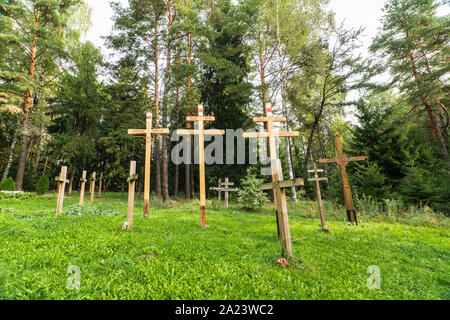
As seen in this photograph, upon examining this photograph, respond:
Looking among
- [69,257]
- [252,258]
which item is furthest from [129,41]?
[252,258]

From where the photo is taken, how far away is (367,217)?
10.2 metres

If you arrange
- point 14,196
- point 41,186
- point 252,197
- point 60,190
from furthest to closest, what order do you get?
point 41,186 → point 14,196 → point 252,197 → point 60,190

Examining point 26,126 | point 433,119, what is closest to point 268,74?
point 433,119

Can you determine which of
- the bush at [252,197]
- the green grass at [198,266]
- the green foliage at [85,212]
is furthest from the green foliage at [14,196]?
the bush at [252,197]

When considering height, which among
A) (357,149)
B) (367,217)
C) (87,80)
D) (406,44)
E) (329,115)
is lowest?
(367,217)

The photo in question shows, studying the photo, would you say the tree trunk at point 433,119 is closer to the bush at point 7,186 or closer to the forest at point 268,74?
the forest at point 268,74

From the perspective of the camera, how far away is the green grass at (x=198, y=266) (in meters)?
2.56

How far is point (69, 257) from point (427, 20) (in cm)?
2347

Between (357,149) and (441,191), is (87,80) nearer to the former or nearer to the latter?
(357,149)

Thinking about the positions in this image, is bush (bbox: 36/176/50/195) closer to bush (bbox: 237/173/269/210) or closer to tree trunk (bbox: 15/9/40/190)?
tree trunk (bbox: 15/9/40/190)

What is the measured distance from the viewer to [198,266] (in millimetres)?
3354

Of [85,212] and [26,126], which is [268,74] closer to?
[85,212]

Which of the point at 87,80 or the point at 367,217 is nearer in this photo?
the point at 367,217

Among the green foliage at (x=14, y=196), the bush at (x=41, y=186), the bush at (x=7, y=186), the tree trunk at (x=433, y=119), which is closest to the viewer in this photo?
the green foliage at (x=14, y=196)
